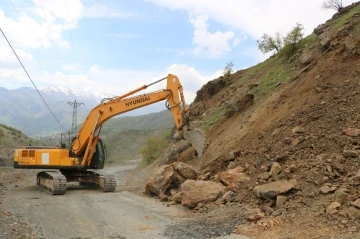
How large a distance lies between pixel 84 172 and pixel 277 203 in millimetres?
10847

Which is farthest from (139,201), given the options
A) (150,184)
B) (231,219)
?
(231,219)

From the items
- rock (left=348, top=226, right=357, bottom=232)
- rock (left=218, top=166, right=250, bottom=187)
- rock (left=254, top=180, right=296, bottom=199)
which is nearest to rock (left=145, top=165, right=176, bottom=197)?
rock (left=218, top=166, right=250, bottom=187)

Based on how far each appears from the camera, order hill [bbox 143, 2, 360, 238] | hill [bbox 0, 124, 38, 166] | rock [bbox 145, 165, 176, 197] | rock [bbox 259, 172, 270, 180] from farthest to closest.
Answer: hill [bbox 0, 124, 38, 166] < rock [bbox 145, 165, 176, 197] < rock [bbox 259, 172, 270, 180] < hill [bbox 143, 2, 360, 238]

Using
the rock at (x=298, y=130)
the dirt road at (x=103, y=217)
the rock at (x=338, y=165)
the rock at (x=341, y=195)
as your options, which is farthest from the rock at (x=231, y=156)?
the rock at (x=341, y=195)

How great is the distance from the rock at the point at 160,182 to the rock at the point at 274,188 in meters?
4.46

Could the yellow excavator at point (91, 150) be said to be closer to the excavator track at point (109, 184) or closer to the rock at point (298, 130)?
the excavator track at point (109, 184)

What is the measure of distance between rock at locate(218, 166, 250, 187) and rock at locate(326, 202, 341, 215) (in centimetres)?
372

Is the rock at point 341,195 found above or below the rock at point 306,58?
below

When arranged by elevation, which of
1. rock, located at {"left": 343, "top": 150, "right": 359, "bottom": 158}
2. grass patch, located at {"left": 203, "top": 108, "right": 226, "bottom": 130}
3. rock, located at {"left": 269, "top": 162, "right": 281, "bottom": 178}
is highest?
grass patch, located at {"left": 203, "top": 108, "right": 226, "bottom": 130}

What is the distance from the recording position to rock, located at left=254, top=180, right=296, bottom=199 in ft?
32.9

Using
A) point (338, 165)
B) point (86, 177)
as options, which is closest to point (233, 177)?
point (338, 165)

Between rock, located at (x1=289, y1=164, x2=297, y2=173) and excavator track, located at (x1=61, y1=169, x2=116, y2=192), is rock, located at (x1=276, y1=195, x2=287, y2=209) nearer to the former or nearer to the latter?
rock, located at (x1=289, y1=164, x2=297, y2=173)

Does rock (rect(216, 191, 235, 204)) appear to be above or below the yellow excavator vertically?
below

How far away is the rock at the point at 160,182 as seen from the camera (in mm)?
14312
